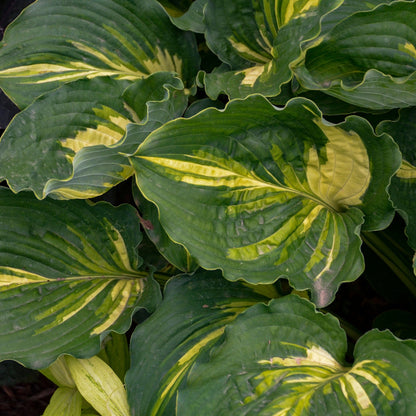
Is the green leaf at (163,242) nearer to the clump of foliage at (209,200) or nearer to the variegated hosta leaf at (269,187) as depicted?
the clump of foliage at (209,200)

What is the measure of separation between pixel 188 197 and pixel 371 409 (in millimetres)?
490

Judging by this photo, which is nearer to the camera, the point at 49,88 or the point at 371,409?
the point at 371,409

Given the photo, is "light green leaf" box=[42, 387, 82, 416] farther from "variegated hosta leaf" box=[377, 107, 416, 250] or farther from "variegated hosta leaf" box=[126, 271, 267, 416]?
"variegated hosta leaf" box=[377, 107, 416, 250]

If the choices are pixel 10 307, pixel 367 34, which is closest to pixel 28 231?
pixel 10 307

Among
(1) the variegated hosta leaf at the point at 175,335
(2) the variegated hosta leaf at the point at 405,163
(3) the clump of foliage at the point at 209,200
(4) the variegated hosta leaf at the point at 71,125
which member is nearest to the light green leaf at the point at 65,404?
(3) the clump of foliage at the point at 209,200

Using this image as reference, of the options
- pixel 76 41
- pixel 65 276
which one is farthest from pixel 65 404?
pixel 76 41

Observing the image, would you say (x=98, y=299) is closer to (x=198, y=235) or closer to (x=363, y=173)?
(x=198, y=235)

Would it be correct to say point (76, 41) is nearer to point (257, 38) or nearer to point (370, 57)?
point (257, 38)

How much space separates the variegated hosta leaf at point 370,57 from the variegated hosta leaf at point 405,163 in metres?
0.10

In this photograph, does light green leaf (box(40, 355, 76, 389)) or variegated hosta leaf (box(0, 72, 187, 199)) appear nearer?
variegated hosta leaf (box(0, 72, 187, 199))

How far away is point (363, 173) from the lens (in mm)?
1010

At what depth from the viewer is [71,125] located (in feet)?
3.84

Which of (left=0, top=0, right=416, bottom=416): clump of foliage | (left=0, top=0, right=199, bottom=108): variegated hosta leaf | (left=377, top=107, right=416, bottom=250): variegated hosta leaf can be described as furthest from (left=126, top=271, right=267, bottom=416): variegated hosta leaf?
(left=0, top=0, right=199, bottom=108): variegated hosta leaf

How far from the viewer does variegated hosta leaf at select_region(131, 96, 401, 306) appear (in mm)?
942
